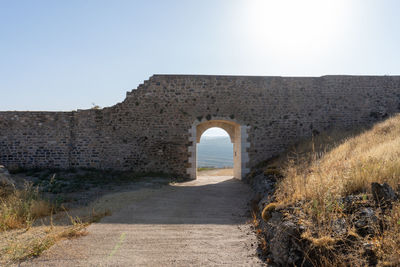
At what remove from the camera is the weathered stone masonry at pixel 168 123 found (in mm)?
11117

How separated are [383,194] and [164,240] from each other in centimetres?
321

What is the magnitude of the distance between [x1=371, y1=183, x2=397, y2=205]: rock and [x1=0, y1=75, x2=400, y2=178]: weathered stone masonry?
312 inches

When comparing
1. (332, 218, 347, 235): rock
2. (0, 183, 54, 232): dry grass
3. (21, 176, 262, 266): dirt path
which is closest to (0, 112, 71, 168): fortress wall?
(0, 183, 54, 232): dry grass

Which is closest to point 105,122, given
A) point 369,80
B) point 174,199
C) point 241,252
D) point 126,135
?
point 126,135

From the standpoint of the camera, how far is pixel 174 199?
7188mm

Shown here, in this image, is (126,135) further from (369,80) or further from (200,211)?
(369,80)

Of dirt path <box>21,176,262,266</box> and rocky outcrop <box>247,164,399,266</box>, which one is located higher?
rocky outcrop <box>247,164,399,266</box>

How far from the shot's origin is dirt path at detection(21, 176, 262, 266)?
11.2 ft

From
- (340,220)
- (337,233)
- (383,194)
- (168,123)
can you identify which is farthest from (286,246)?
(168,123)

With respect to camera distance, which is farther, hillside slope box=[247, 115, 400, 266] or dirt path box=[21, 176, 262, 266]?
dirt path box=[21, 176, 262, 266]

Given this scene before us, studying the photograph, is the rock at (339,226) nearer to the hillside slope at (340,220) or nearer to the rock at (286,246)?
the hillside slope at (340,220)

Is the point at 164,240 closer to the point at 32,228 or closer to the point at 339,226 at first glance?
the point at 32,228

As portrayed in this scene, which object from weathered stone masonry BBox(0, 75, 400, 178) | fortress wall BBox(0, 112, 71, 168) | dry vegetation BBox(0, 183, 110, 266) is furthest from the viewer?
weathered stone masonry BBox(0, 75, 400, 178)

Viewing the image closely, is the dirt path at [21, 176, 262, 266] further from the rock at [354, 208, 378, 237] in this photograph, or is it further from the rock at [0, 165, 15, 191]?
the rock at [0, 165, 15, 191]
